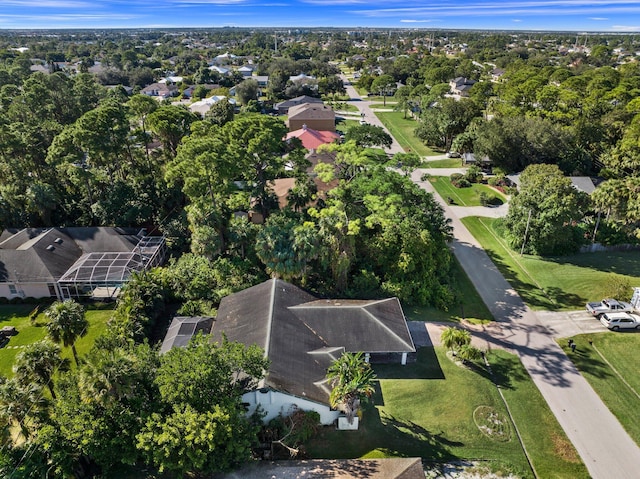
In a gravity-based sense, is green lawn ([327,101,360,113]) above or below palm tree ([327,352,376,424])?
above

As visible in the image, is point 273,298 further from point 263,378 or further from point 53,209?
point 53,209

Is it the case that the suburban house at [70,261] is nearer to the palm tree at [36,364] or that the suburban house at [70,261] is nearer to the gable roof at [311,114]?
the palm tree at [36,364]

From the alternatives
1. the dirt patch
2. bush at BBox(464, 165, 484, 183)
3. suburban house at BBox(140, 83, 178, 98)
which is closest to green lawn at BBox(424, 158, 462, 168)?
bush at BBox(464, 165, 484, 183)

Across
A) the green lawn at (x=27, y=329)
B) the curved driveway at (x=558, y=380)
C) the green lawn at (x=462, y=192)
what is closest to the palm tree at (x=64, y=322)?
the green lawn at (x=27, y=329)

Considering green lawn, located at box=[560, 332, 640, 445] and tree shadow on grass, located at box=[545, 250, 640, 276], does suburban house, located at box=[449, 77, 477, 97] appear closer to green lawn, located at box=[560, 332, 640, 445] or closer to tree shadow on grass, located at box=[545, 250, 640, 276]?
tree shadow on grass, located at box=[545, 250, 640, 276]

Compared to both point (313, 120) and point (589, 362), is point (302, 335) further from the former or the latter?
point (313, 120)

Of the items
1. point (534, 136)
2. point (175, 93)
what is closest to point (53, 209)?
point (534, 136)

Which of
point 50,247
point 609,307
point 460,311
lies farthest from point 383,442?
point 50,247

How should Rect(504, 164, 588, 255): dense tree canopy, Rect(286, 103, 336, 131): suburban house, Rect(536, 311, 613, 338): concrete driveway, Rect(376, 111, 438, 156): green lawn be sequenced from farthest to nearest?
Rect(286, 103, 336, 131): suburban house, Rect(376, 111, 438, 156): green lawn, Rect(504, 164, 588, 255): dense tree canopy, Rect(536, 311, 613, 338): concrete driveway
